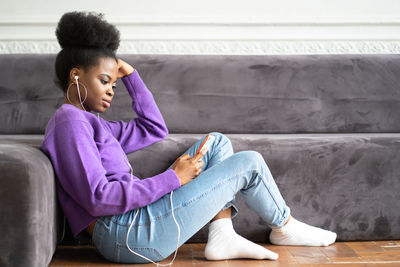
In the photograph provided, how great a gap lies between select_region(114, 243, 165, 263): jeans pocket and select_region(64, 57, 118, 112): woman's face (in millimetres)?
481

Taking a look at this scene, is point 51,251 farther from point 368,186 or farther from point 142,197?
point 368,186

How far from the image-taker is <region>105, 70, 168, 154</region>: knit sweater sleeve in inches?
76.0

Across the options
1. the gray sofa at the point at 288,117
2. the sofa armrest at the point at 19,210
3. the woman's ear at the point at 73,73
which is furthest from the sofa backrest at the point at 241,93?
the sofa armrest at the point at 19,210

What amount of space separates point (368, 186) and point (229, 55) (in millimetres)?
970

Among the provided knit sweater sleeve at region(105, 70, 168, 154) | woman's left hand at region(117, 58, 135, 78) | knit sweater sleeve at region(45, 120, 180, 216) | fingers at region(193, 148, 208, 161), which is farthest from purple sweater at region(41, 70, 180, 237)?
woman's left hand at region(117, 58, 135, 78)

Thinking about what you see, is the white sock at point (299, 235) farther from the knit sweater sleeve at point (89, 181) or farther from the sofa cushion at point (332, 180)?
the knit sweater sleeve at point (89, 181)

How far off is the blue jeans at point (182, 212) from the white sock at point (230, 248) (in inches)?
4.1

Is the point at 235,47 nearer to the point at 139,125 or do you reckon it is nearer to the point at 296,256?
the point at 139,125

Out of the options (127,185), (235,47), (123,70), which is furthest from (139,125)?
(235,47)

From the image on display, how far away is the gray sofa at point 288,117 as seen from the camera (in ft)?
A: 6.46

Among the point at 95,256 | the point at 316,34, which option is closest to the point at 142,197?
the point at 95,256

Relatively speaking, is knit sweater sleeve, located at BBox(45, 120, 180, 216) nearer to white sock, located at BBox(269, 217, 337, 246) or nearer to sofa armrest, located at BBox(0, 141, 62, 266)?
sofa armrest, located at BBox(0, 141, 62, 266)

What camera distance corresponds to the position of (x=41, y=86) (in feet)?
7.95

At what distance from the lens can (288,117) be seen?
8.04 ft
